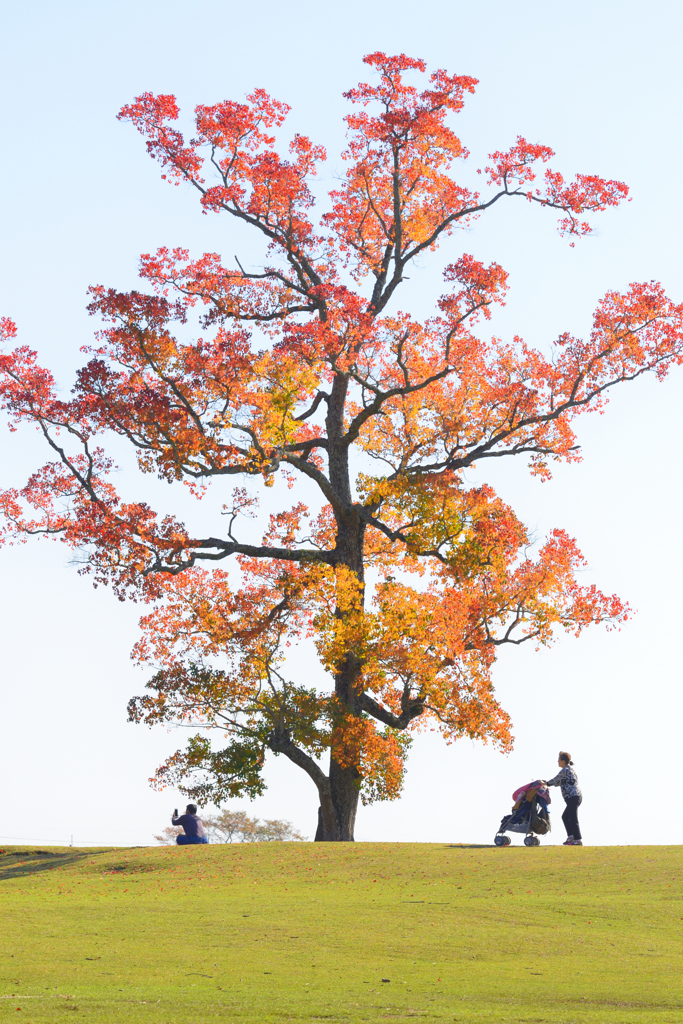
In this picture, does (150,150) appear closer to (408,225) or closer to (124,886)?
(408,225)

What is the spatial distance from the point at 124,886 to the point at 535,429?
13830 mm

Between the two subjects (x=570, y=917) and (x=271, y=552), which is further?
(x=271, y=552)

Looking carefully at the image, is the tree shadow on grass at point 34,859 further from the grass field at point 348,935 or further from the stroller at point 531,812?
the stroller at point 531,812

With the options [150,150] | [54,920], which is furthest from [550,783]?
[150,150]

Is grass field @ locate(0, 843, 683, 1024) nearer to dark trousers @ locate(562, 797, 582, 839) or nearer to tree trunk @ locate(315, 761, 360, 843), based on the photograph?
dark trousers @ locate(562, 797, 582, 839)

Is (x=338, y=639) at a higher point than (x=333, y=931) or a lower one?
higher

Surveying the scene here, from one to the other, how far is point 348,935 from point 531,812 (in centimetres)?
740

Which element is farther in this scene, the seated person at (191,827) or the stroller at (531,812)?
the seated person at (191,827)

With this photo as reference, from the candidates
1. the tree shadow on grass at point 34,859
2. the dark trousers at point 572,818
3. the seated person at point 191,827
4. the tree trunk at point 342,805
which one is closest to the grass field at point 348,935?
the tree shadow on grass at point 34,859

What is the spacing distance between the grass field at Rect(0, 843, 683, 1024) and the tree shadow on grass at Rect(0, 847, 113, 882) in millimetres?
201

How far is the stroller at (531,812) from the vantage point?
17812 millimetres

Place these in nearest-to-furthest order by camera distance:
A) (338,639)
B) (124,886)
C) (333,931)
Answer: (333,931), (124,886), (338,639)

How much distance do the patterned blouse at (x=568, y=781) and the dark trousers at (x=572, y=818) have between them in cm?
19

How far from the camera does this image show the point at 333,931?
37.5ft
